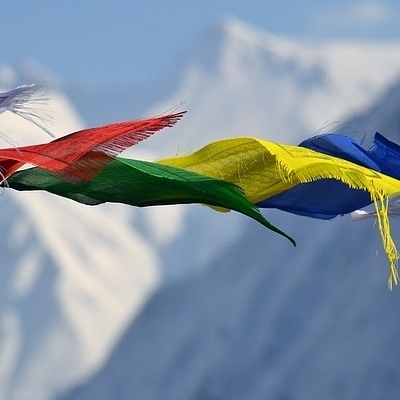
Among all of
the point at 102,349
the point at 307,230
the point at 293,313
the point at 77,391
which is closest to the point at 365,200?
the point at 293,313

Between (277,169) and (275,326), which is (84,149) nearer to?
(277,169)

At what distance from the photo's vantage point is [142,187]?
7.39 meters

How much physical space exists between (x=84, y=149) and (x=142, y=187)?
565 millimetres

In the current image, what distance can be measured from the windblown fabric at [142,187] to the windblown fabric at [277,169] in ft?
0.68

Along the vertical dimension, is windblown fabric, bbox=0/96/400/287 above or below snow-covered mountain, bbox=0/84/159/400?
above

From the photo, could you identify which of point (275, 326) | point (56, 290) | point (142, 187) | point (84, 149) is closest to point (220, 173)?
point (142, 187)

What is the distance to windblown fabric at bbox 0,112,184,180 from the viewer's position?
22.4 ft

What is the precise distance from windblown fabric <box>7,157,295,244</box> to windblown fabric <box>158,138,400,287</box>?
21 cm

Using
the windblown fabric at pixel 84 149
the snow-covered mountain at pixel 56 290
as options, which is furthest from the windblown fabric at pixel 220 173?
the snow-covered mountain at pixel 56 290

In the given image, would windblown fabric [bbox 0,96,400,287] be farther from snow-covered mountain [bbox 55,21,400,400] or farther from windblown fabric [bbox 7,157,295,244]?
snow-covered mountain [bbox 55,21,400,400]

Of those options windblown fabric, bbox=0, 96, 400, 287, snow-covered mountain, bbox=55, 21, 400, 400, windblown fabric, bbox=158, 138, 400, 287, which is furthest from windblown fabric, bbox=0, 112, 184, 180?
snow-covered mountain, bbox=55, 21, 400, 400

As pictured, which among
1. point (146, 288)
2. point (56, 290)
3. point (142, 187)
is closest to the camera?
point (142, 187)

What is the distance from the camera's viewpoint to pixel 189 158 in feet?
25.5

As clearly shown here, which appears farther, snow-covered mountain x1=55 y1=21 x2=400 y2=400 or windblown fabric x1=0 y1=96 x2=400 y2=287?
snow-covered mountain x1=55 y1=21 x2=400 y2=400
